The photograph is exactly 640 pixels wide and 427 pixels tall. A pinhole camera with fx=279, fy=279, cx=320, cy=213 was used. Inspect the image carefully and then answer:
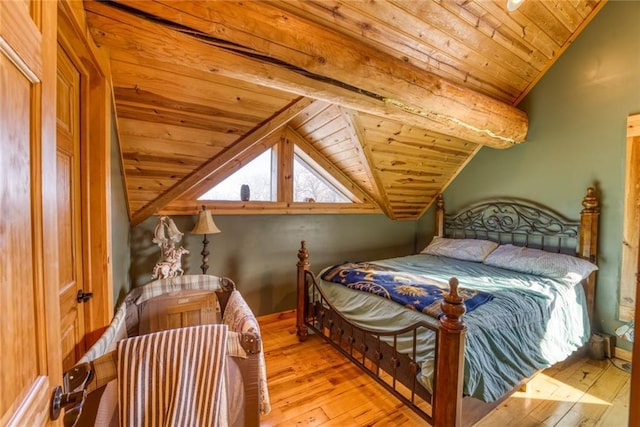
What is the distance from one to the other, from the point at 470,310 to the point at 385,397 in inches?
33.7

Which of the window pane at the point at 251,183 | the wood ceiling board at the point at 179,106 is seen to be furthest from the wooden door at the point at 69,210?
the window pane at the point at 251,183

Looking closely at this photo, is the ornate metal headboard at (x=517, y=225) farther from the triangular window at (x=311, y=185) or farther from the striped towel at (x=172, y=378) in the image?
the striped towel at (x=172, y=378)

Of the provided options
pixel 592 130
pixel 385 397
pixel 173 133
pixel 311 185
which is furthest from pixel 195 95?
pixel 592 130

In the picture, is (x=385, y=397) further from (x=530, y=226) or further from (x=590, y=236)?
(x=530, y=226)

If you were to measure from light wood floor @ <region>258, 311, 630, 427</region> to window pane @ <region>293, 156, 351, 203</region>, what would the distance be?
1799 mm

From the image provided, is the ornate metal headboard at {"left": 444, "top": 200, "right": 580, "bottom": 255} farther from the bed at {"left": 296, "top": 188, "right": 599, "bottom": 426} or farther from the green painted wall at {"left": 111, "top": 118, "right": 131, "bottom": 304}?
the green painted wall at {"left": 111, "top": 118, "right": 131, "bottom": 304}

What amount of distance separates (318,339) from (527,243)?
2589 millimetres

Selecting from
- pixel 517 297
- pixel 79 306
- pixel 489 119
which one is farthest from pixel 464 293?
pixel 79 306

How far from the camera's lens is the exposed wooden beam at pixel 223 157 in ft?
7.60

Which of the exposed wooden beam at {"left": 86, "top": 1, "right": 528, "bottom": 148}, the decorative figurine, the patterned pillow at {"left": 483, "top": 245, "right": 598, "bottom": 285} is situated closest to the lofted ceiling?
the exposed wooden beam at {"left": 86, "top": 1, "right": 528, "bottom": 148}

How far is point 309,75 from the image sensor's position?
5.50 feet

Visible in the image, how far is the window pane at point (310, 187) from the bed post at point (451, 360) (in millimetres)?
2342

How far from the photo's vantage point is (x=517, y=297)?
2.01 meters

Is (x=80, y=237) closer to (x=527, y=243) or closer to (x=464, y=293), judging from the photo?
(x=464, y=293)
